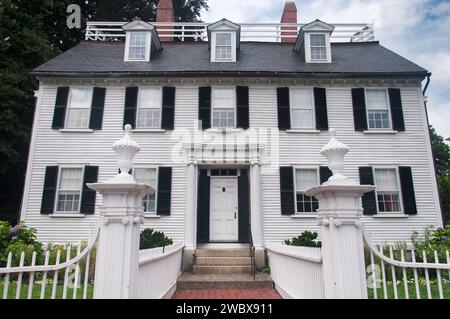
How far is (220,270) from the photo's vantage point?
8633 millimetres

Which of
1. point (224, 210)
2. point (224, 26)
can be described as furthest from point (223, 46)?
point (224, 210)

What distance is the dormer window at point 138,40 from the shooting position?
12854 millimetres

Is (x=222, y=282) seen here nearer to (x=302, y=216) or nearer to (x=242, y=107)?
(x=302, y=216)

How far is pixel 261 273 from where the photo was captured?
8.67 meters

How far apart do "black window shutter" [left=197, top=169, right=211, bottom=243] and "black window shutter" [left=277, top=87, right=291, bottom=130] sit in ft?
11.0

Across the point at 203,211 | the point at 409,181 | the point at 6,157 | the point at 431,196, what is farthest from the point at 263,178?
the point at 6,157

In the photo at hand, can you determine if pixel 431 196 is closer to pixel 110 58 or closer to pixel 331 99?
pixel 331 99

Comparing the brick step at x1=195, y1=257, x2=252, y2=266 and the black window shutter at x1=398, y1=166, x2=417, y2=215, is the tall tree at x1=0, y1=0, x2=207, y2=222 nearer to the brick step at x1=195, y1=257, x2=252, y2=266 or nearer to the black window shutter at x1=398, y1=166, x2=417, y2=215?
the brick step at x1=195, y1=257, x2=252, y2=266

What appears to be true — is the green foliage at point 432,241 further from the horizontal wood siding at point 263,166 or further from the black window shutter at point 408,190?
the black window shutter at point 408,190

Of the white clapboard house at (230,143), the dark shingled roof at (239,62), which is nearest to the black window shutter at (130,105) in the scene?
the white clapboard house at (230,143)

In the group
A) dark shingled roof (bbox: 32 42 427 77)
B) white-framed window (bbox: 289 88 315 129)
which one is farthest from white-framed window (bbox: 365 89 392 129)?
white-framed window (bbox: 289 88 315 129)
